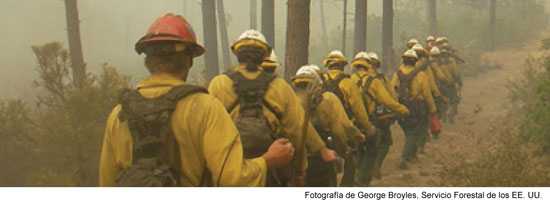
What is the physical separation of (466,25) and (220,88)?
25.5m

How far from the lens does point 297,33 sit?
947cm

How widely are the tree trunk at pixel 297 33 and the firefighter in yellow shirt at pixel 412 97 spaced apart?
5.13ft

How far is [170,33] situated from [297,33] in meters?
6.48

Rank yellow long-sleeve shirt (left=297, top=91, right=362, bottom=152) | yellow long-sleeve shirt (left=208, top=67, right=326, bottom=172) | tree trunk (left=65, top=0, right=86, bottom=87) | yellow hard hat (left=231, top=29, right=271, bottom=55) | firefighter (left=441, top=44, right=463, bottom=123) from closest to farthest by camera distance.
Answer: yellow long-sleeve shirt (left=208, top=67, right=326, bottom=172) → yellow hard hat (left=231, top=29, right=271, bottom=55) → yellow long-sleeve shirt (left=297, top=91, right=362, bottom=152) → tree trunk (left=65, top=0, right=86, bottom=87) → firefighter (left=441, top=44, right=463, bottom=123)

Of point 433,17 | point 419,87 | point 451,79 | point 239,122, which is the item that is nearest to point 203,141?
point 239,122

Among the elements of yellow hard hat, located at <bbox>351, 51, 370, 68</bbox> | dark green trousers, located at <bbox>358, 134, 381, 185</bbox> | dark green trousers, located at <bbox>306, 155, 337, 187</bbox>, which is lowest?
dark green trousers, located at <bbox>358, 134, 381, 185</bbox>

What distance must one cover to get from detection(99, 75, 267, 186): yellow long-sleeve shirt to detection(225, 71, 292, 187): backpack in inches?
48.4

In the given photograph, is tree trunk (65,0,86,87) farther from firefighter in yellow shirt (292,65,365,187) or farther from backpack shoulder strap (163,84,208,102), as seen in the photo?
backpack shoulder strap (163,84,208,102)

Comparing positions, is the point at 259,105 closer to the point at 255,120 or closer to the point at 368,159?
the point at 255,120

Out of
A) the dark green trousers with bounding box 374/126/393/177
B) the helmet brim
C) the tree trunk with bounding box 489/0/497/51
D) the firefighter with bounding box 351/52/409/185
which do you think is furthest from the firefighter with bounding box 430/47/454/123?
the tree trunk with bounding box 489/0/497/51

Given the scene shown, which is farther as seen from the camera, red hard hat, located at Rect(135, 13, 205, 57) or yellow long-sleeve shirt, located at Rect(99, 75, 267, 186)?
red hard hat, located at Rect(135, 13, 205, 57)

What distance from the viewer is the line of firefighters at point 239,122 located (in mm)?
2982

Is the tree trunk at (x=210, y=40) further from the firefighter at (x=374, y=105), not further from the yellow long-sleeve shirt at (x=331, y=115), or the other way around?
the yellow long-sleeve shirt at (x=331, y=115)

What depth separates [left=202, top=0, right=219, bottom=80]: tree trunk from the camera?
1745 cm
